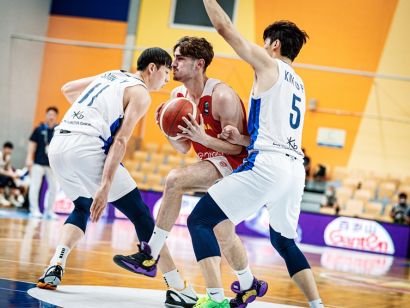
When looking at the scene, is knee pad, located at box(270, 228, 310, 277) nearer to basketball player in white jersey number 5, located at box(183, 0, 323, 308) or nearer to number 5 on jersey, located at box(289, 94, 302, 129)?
basketball player in white jersey number 5, located at box(183, 0, 323, 308)

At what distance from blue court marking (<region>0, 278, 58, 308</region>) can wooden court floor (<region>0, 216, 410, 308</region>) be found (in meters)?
0.04

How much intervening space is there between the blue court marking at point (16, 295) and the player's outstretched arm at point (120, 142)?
2.17 feet

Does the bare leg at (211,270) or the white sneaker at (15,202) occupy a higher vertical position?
the bare leg at (211,270)

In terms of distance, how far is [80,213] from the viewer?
215 inches

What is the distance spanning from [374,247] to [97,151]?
34.6 feet

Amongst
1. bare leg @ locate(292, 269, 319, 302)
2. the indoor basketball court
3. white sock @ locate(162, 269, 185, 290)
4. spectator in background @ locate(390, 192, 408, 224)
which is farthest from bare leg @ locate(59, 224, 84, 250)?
spectator in background @ locate(390, 192, 408, 224)

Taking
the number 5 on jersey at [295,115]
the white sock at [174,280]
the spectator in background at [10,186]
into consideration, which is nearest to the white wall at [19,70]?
the spectator in background at [10,186]

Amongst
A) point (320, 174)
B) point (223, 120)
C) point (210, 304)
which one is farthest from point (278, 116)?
point (320, 174)

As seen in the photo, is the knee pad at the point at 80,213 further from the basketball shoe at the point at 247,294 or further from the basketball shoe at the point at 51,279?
the basketball shoe at the point at 247,294

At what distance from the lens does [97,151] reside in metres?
5.29

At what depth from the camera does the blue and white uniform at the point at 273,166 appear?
186 inches

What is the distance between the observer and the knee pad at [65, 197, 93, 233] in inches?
214

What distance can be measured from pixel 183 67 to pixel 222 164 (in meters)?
0.76

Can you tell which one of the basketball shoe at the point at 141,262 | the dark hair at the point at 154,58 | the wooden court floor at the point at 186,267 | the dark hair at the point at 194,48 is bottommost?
the wooden court floor at the point at 186,267
